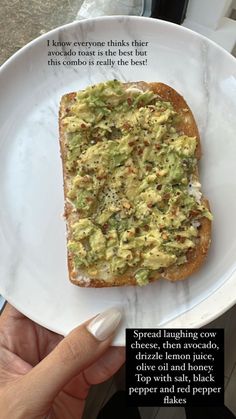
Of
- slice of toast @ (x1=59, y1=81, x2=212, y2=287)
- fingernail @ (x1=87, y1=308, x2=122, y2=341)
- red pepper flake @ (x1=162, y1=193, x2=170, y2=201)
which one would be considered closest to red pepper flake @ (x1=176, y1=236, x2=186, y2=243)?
slice of toast @ (x1=59, y1=81, x2=212, y2=287)

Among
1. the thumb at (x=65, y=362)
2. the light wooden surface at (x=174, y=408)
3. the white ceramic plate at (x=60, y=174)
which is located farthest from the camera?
the light wooden surface at (x=174, y=408)

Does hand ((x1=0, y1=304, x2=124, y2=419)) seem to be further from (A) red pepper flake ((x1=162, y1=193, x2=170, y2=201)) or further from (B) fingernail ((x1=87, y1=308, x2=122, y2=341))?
(A) red pepper flake ((x1=162, y1=193, x2=170, y2=201))

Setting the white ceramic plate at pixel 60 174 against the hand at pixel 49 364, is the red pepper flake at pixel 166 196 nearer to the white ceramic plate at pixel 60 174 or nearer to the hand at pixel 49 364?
the white ceramic plate at pixel 60 174

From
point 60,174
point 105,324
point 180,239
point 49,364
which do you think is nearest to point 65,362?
point 49,364

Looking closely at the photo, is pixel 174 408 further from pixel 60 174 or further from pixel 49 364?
pixel 60 174

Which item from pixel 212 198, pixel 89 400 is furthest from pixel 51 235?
pixel 89 400

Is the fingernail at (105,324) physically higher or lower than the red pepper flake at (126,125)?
lower

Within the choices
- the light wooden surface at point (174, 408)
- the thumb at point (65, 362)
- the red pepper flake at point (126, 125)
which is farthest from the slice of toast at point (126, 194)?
the light wooden surface at point (174, 408)

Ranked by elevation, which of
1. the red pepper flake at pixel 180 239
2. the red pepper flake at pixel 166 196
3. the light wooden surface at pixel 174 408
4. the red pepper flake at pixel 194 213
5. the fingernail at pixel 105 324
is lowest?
the light wooden surface at pixel 174 408
